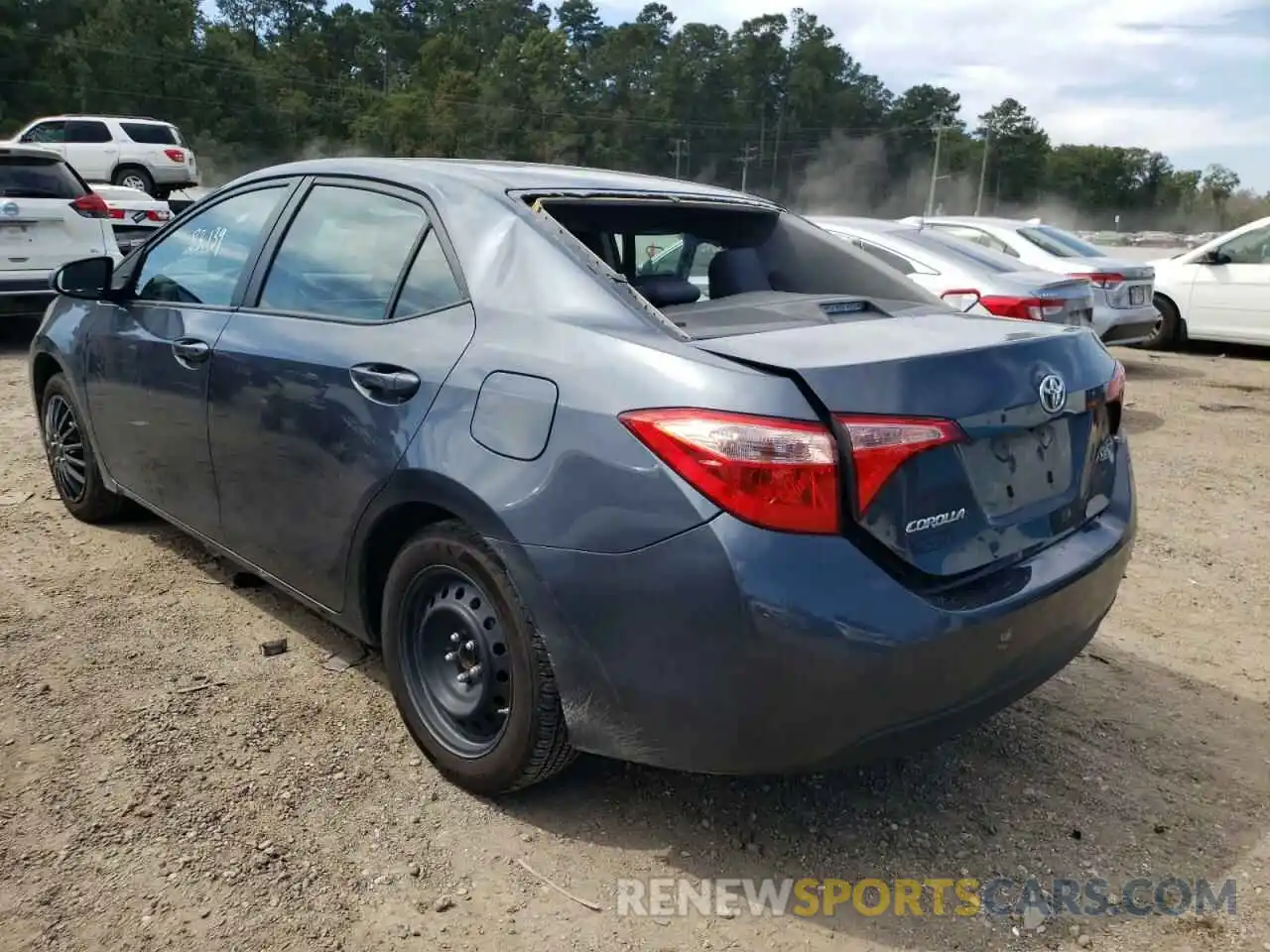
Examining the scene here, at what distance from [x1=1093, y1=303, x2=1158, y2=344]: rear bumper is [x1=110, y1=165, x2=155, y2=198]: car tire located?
2084cm

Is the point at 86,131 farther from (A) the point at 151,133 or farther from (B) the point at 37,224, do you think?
(B) the point at 37,224

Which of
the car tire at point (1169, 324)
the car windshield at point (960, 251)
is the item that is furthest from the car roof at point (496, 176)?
the car tire at point (1169, 324)

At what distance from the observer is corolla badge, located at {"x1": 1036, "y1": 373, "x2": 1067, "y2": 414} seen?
8.27ft

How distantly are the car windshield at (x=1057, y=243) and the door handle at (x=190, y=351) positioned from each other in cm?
882

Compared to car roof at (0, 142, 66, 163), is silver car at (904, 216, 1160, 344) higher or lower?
lower

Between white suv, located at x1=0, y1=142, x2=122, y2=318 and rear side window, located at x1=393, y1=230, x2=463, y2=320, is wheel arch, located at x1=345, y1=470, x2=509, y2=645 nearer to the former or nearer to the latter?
rear side window, located at x1=393, y1=230, x2=463, y2=320

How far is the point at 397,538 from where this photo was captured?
286cm

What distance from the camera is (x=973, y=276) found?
768 centimetres

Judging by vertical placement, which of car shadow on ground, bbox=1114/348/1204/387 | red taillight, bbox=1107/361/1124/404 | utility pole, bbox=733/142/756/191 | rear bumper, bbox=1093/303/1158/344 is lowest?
car shadow on ground, bbox=1114/348/1204/387

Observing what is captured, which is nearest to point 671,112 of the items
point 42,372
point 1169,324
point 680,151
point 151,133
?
point 680,151

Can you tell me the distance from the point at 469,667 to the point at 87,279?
2554 millimetres

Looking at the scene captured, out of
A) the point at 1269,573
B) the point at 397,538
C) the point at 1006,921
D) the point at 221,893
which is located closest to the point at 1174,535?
the point at 1269,573

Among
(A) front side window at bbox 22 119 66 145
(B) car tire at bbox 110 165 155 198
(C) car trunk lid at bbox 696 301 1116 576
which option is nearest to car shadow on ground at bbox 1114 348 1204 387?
(C) car trunk lid at bbox 696 301 1116 576

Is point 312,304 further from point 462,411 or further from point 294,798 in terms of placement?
point 294,798
